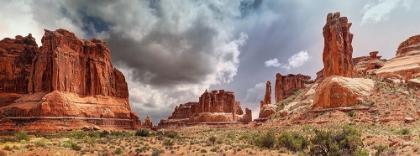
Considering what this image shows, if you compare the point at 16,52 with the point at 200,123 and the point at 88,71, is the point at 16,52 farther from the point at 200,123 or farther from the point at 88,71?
the point at 200,123

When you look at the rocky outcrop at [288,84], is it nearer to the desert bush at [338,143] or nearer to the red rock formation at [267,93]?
the red rock formation at [267,93]

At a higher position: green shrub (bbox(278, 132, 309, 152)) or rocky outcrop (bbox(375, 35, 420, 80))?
rocky outcrop (bbox(375, 35, 420, 80))

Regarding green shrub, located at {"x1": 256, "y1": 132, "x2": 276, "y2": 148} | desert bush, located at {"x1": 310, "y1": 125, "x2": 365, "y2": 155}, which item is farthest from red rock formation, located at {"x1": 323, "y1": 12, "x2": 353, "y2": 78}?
desert bush, located at {"x1": 310, "y1": 125, "x2": 365, "y2": 155}

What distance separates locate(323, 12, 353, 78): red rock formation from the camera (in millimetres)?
51281

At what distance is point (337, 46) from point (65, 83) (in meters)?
49.6

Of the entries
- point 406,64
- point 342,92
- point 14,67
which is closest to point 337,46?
point 342,92

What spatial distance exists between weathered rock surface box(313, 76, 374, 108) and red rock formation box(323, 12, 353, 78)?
2.72 metres

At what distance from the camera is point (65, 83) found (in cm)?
5166

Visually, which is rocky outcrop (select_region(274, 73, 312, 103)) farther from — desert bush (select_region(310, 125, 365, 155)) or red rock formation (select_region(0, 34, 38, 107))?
desert bush (select_region(310, 125, 365, 155))

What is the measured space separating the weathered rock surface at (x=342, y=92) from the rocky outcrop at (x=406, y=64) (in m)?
14.5

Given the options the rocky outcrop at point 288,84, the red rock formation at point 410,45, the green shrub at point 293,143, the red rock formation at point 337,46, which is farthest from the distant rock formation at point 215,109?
the green shrub at point 293,143

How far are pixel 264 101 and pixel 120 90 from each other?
53.3 metres

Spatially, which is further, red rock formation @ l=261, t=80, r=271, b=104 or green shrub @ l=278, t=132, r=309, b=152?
red rock formation @ l=261, t=80, r=271, b=104

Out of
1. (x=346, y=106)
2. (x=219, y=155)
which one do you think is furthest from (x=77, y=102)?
(x=346, y=106)
